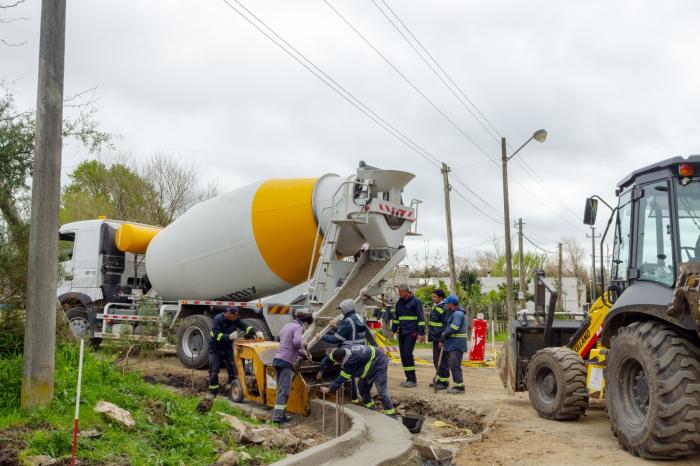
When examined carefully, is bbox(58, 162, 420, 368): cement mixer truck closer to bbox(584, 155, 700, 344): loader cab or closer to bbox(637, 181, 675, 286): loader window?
bbox(584, 155, 700, 344): loader cab

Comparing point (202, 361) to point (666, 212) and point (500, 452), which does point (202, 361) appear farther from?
point (666, 212)

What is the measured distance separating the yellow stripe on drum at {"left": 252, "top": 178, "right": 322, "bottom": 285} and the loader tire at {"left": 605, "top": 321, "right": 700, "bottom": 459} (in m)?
5.81

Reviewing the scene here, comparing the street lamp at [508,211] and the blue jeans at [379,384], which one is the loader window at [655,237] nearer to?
the blue jeans at [379,384]

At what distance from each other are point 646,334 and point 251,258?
283 inches

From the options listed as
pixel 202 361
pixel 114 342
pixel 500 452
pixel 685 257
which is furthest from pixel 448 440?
pixel 114 342

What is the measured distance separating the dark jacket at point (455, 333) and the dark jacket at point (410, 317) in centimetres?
47

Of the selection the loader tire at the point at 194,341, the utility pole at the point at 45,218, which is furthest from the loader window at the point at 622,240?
the loader tire at the point at 194,341

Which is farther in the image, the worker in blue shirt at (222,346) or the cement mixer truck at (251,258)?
the cement mixer truck at (251,258)

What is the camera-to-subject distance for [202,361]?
12.1 meters

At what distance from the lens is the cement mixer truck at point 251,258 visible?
10.7 meters

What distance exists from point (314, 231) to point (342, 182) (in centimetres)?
100

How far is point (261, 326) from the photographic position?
36.9 feet

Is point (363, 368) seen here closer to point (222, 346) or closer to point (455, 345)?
point (222, 346)

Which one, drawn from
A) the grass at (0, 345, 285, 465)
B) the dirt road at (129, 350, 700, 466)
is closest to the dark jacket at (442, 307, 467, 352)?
the dirt road at (129, 350, 700, 466)
